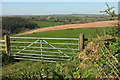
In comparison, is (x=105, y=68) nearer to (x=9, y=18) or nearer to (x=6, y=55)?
(x=6, y=55)

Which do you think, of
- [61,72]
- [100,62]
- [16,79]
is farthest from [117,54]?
[16,79]

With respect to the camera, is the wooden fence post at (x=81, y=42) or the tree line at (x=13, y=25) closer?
the wooden fence post at (x=81, y=42)

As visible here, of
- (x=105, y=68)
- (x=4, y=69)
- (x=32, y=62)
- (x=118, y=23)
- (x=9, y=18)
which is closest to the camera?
(x=105, y=68)

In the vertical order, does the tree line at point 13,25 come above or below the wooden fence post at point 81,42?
above

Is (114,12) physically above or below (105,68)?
above

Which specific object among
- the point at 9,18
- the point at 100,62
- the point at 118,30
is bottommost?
the point at 100,62

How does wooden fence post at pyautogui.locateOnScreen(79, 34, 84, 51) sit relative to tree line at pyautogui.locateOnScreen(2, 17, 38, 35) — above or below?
below

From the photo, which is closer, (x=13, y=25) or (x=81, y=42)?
(x=81, y=42)

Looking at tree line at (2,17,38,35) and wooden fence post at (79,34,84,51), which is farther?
tree line at (2,17,38,35)

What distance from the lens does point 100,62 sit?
3.52 m

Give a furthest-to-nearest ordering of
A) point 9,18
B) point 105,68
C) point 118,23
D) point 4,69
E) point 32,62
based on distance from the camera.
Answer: point 9,18
point 32,62
point 4,69
point 118,23
point 105,68

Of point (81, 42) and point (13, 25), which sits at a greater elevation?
point (13, 25)

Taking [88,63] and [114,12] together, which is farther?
[88,63]

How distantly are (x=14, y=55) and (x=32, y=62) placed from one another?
44.9 inches
